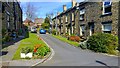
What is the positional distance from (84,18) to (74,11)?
248 inches

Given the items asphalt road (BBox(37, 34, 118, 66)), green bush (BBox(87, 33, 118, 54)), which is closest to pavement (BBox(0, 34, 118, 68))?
asphalt road (BBox(37, 34, 118, 66))

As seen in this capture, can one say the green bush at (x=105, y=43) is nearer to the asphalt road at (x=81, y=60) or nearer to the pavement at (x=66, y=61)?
the asphalt road at (x=81, y=60)

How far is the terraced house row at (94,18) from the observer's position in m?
21.3

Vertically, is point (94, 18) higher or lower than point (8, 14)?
lower

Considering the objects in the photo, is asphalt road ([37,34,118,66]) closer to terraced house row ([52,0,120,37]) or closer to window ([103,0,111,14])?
terraced house row ([52,0,120,37])

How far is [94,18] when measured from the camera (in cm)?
2581

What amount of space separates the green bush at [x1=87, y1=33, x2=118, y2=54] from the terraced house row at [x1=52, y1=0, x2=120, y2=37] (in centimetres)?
287

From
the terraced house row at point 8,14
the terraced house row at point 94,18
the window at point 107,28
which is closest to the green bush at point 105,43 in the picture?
the terraced house row at point 94,18

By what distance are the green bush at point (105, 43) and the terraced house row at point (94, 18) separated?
113 inches

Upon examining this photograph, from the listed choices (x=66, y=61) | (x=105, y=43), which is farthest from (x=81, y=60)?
(x=105, y=43)

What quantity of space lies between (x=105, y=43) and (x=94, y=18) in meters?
8.50

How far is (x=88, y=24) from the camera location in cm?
2808

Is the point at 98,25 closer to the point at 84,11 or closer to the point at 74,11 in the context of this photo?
the point at 84,11

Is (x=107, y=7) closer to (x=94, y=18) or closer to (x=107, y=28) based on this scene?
(x=107, y=28)
